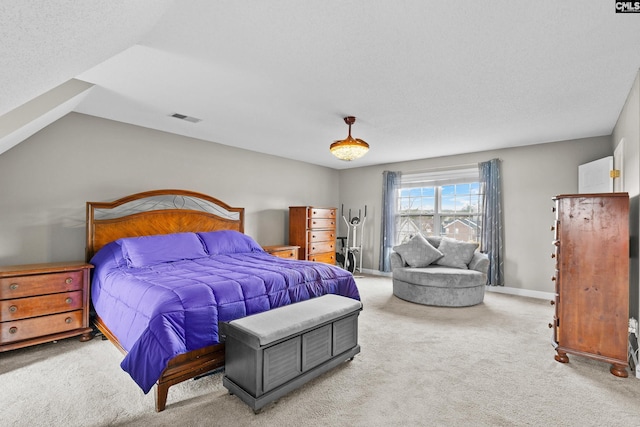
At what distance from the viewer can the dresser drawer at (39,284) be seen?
272 centimetres

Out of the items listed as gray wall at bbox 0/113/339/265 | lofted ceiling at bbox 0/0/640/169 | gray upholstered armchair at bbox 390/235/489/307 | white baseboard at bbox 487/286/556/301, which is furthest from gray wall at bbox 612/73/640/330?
gray wall at bbox 0/113/339/265

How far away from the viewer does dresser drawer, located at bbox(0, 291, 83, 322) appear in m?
2.70

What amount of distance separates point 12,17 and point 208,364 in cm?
215

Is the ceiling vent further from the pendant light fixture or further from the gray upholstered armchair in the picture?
the gray upholstered armchair

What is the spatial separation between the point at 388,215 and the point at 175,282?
4.90m

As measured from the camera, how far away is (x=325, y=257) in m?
6.39

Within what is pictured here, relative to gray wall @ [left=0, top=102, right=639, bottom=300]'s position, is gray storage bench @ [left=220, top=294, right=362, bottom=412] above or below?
below

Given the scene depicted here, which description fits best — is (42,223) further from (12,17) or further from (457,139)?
(457,139)

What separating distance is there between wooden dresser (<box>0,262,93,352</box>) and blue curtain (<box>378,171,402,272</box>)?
5156 millimetres

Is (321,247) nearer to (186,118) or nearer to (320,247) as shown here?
(320,247)

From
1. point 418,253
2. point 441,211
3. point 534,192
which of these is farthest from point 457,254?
point 534,192

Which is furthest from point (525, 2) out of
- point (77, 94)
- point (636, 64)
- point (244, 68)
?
point (77, 94)

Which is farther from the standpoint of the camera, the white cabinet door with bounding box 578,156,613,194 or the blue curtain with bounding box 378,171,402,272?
the blue curtain with bounding box 378,171,402,272

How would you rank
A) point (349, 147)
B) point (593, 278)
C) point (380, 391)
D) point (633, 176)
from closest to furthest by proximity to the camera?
point (380, 391) → point (593, 278) → point (633, 176) → point (349, 147)
